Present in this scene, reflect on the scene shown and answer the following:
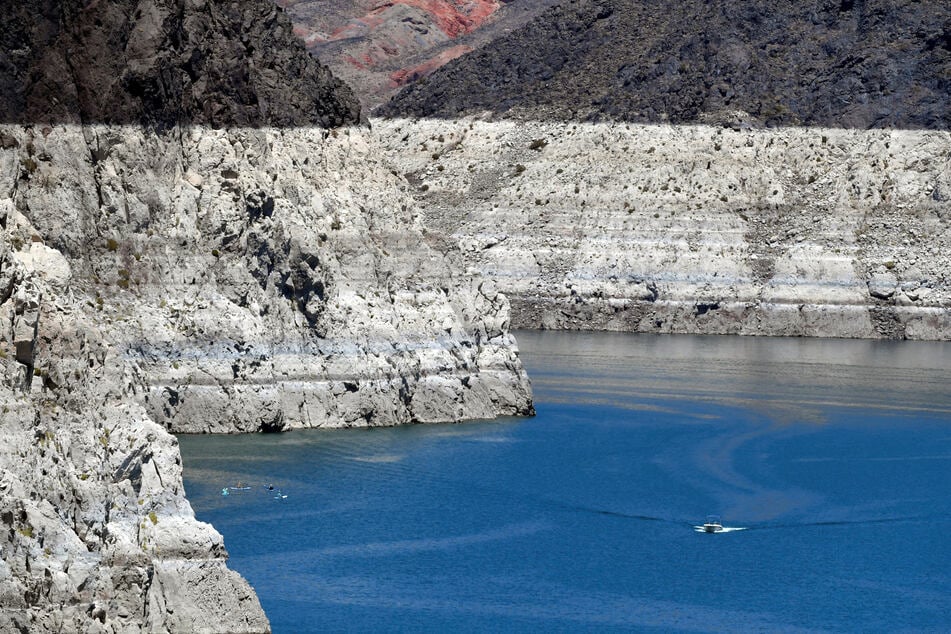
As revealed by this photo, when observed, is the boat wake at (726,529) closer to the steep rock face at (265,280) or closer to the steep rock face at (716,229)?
the steep rock face at (265,280)

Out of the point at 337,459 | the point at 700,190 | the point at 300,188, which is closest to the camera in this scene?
the point at 337,459

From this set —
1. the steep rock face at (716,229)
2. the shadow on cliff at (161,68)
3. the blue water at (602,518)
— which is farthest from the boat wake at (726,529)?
the steep rock face at (716,229)

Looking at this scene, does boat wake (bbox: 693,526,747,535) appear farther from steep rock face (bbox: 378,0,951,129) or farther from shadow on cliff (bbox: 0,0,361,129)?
steep rock face (bbox: 378,0,951,129)

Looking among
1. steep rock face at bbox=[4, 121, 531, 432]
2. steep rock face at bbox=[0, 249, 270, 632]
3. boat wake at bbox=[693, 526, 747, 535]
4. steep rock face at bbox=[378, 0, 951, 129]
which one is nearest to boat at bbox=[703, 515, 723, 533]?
boat wake at bbox=[693, 526, 747, 535]

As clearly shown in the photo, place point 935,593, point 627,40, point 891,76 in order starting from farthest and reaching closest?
1. point 627,40
2. point 891,76
3. point 935,593

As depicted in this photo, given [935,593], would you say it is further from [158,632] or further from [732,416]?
[732,416]

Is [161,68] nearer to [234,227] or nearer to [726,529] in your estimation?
[234,227]

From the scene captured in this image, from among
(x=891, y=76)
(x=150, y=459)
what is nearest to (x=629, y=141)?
(x=891, y=76)

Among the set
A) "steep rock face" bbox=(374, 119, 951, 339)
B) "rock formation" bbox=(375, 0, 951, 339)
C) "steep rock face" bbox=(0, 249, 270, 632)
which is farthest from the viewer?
"rock formation" bbox=(375, 0, 951, 339)
